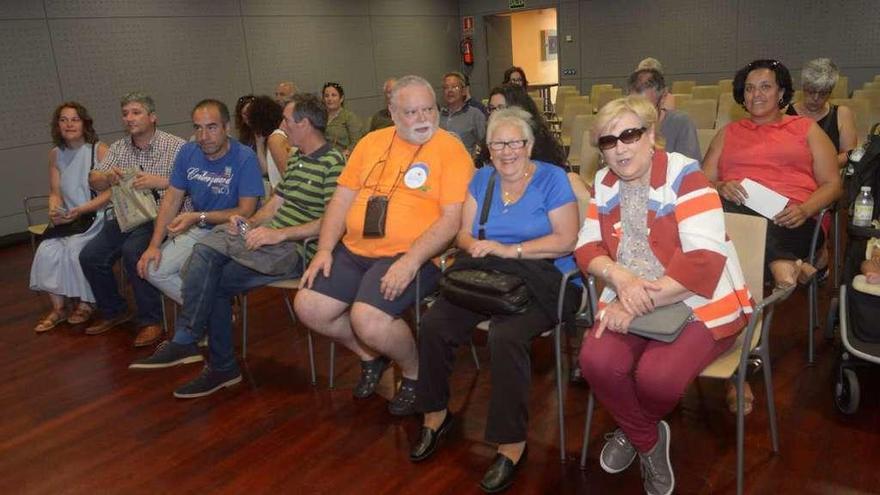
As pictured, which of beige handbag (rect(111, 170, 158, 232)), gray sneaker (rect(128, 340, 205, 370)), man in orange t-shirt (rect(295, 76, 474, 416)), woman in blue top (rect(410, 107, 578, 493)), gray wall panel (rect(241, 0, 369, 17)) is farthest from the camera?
gray wall panel (rect(241, 0, 369, 17))

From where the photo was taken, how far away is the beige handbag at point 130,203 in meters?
3.91

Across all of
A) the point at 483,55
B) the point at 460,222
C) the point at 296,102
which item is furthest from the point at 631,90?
the point at 483,55

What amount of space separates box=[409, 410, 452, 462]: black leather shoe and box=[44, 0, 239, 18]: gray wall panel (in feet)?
22.2

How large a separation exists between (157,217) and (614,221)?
263 cm

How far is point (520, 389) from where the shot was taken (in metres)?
2.32

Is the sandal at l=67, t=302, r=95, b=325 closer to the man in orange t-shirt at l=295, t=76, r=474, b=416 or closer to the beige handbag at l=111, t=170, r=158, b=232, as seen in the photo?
the beige handbag at l=111, t=170, r=158, b=232

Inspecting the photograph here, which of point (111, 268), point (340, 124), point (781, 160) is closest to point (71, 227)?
point (111, 268)

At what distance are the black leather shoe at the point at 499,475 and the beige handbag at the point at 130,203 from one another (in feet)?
8.77

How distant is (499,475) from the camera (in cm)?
232

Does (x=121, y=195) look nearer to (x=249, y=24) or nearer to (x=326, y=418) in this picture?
(x=326, y=418)

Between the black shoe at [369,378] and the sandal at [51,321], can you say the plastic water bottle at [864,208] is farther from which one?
the sandal at [51,321]

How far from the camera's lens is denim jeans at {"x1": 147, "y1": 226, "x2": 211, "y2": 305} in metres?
3.57

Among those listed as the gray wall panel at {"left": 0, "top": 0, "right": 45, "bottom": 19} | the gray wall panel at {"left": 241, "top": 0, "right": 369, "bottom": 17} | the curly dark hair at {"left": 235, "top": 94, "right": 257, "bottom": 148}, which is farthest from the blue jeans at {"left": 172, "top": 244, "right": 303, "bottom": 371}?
the gray wall panel at {"left": 241, "top": 0, "right": 369, "bottom": 17}

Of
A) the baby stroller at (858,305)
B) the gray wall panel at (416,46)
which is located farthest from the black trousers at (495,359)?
the gray wall panel at (416,46)
